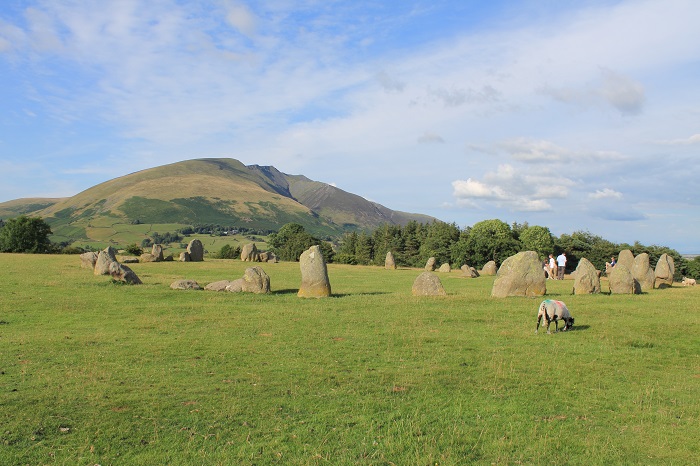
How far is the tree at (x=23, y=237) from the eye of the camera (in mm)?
59188

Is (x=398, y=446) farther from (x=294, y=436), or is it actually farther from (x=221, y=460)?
(x=221, y=460)

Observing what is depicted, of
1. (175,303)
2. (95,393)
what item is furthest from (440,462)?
(175,303)

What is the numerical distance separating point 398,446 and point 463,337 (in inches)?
337

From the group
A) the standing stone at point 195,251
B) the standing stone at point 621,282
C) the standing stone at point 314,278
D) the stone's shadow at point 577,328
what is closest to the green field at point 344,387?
the stone's shadow at point 577,328

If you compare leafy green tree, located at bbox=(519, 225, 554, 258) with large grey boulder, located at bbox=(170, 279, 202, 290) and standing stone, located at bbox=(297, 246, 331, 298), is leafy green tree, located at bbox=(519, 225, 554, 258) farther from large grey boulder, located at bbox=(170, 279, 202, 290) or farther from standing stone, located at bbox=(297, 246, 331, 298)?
large grey boulder, located at bbox=(170, 279, 202, 290)

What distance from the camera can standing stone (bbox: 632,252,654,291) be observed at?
33.8m

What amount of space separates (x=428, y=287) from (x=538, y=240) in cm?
6090

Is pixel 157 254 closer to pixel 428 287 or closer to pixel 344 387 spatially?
pixel 428 287

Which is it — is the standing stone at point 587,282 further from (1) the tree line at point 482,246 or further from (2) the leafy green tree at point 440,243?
(2) the leafy green tree at point 440,243

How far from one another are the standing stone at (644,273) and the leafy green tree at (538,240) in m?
44.4

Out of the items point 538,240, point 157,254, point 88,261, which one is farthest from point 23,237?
point 538,240

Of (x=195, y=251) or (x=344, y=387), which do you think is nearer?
(x=344, y=387)

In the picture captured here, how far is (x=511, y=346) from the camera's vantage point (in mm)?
15047

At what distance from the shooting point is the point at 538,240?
81.9 metres
